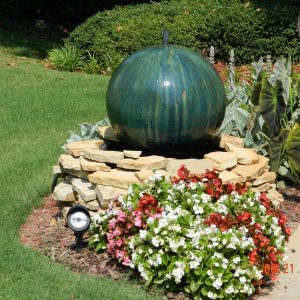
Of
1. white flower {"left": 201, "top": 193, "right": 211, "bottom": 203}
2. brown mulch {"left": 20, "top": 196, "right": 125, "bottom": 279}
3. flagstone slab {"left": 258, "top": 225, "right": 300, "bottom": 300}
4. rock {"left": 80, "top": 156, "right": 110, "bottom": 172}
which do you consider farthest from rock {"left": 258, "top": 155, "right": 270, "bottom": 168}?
brown mulch {"left": 20, "top": 196, "right": 125, "bottom": 279}

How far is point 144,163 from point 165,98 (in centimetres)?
56

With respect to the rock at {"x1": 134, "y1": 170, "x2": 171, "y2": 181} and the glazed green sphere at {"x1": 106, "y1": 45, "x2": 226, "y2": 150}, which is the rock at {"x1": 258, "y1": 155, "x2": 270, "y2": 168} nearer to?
the glazed green sphere at {"x1": 106, "y1": 45, "x2": 226, "y2": 150}

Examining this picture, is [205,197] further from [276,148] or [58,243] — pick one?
[276,148]

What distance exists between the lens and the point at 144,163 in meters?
5.95

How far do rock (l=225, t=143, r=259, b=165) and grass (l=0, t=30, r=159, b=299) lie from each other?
174 centimetres

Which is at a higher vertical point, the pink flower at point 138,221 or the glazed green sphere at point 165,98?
the glazed green sphere at point 165,98

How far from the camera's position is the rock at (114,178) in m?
5.81

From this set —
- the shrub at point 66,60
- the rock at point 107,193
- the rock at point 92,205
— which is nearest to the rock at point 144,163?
the rock at point 107,193

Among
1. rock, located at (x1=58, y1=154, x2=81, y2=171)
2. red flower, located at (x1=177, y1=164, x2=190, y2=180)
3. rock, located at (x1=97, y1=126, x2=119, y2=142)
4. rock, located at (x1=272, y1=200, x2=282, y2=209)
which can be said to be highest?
red flower, located at (x1=177, y1=164, x2=190, y2=180)

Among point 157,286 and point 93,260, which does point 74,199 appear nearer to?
point 93,260

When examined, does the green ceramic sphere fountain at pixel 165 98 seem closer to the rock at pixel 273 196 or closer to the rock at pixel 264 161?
the rock at pixel 264 161

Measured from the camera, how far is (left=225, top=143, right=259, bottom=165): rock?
6.34 meters

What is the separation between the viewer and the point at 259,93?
7.31 metres

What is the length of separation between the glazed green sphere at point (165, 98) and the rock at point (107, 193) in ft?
1.85
